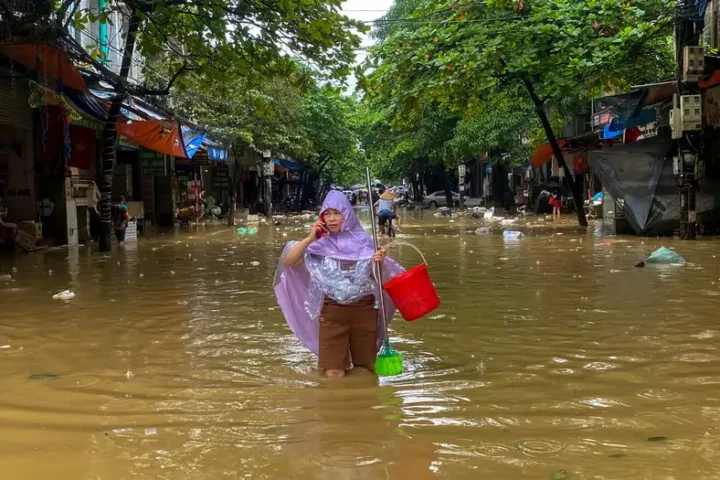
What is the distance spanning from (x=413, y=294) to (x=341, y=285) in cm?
51

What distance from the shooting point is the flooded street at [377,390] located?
3375mm

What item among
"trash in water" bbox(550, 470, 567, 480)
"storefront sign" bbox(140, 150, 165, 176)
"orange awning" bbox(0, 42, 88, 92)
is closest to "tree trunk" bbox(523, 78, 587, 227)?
"storefront sign" bbox(140, 150, 165, 176)

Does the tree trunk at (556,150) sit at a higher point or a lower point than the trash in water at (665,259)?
higher

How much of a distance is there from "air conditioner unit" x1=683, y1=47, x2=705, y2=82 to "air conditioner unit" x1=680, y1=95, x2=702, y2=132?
0.48m

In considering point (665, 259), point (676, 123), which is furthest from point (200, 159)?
point (665, 259)

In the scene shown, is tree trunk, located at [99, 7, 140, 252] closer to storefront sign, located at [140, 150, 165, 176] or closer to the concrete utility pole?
storefront sign, located at [140, 150, 165, 176]

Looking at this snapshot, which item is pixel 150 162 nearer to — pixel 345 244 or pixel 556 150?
pixel 556 150

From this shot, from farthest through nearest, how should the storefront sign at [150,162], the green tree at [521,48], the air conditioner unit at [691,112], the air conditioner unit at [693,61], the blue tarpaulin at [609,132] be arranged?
1. the storefront sign at [150,162]
2. the blue tarpaulin at [609,132]
3. the green tree at [521,48]
4. the air conditioner unit at [691,112]
5. the air conditioner unit at [693,61]

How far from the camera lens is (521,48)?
16219mm

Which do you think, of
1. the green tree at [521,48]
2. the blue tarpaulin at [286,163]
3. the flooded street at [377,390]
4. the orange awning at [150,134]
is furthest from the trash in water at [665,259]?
the blue tarpaulin at [286,163]

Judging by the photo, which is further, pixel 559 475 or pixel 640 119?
pixel 640 119

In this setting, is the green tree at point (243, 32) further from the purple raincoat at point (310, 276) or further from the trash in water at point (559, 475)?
the trash in water at point (559, 475)

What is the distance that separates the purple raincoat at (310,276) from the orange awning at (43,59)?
25.5 feet

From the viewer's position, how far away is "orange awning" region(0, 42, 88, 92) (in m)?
11.1
